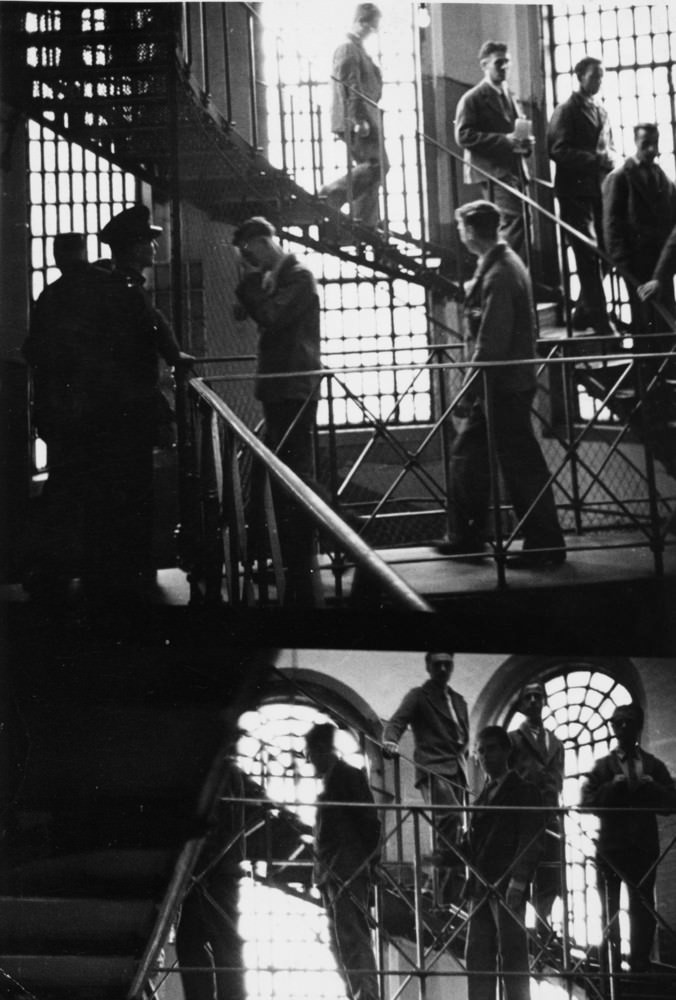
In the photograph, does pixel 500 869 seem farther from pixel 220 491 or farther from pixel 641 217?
pixel 641 217

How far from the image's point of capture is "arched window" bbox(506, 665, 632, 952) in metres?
2.94

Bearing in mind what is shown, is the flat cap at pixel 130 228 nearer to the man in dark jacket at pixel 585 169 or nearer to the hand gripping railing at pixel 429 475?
the hand gripping railing at pixel 429 475

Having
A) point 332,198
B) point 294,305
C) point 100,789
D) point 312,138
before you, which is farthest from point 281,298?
point 100,789

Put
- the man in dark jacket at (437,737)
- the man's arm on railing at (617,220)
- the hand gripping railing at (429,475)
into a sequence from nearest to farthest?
the man in dark jacket at (437,737), the hand gripping railing at (429,475), the man's arm on railing at (617,220)

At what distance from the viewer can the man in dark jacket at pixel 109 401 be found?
3.11 m

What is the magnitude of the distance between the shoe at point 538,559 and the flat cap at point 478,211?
0.66 m

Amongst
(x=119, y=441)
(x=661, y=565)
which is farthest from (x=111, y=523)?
(x=661, y=565)

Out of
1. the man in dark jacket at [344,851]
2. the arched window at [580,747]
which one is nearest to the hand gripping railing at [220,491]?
the man in dark jacket at [344,851]

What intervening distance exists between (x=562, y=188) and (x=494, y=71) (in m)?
0.29

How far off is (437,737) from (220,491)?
634 millimetres

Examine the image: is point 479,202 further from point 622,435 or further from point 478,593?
point 478,593

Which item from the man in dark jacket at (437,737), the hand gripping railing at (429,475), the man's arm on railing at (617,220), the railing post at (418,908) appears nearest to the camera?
the railing post at (418,908)

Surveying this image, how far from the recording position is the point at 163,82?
317 cm

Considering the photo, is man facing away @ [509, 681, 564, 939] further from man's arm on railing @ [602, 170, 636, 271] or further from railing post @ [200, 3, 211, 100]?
railing post @ [200, 3, 211, 100]
